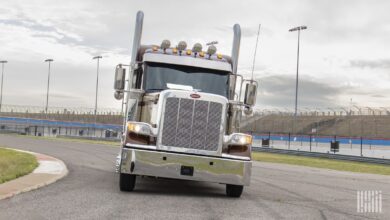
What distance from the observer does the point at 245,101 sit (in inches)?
419

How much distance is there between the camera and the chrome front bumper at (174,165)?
9.16m

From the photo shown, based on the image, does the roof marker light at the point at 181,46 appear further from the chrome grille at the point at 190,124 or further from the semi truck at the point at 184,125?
the chrome grille at the point at 190,124

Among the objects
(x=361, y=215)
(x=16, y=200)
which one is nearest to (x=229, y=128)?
(x=361, y=215)

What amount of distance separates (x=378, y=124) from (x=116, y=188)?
218ft

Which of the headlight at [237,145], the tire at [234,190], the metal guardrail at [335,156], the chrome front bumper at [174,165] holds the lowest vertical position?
the tire at [234,190]

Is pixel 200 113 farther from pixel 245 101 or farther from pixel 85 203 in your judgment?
pixel 85 203

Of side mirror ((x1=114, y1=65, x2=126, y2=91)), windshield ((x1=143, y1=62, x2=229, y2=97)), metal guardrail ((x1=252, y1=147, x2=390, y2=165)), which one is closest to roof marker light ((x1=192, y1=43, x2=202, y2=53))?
windshield ((x1=143, y1=62, x2=229, y2=97))

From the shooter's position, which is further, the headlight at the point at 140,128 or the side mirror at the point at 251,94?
the side mirror at the point at 251,94

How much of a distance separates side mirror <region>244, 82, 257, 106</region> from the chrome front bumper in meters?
1.68

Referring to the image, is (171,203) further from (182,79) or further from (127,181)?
(182,79)

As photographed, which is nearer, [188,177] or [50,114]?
[188,177]

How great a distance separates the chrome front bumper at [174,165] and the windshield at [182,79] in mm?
1721

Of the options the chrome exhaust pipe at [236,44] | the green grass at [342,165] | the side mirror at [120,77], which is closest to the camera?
the side mirror at [120,77]

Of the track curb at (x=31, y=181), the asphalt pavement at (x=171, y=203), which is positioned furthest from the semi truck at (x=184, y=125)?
the track curb at (x=31, y=181)
